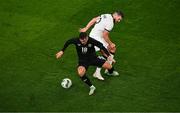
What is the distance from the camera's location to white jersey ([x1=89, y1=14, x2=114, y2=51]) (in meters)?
11.2

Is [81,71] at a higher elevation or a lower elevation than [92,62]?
lower

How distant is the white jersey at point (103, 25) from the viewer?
11.2m

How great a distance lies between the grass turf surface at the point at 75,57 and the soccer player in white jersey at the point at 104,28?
748 mm

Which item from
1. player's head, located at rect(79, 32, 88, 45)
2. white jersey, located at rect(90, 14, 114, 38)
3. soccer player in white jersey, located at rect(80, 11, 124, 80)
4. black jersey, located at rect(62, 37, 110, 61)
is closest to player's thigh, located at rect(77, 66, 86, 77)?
black jersey, located at rect(62, 37, 110, 61)

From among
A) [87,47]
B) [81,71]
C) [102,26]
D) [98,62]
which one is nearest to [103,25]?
[102,26]

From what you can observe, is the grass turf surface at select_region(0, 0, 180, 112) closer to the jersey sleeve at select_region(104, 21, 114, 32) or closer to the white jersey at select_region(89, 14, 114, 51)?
the white jersey at select_region(89, 14, 114, 51)

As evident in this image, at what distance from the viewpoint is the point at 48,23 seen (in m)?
14.7

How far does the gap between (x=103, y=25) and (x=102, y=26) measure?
0.15 ft

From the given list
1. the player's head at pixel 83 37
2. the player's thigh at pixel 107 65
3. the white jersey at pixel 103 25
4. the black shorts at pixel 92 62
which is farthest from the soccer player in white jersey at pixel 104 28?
the player's head at pixel 83 37

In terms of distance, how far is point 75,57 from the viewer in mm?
12812

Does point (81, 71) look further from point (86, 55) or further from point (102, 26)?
point (102, 26)

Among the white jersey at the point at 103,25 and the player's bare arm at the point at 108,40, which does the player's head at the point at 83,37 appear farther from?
the white jersey at the point at 103,25

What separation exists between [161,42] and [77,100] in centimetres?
420

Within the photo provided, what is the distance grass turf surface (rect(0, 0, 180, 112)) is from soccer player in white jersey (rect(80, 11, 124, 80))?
748 millimetres
